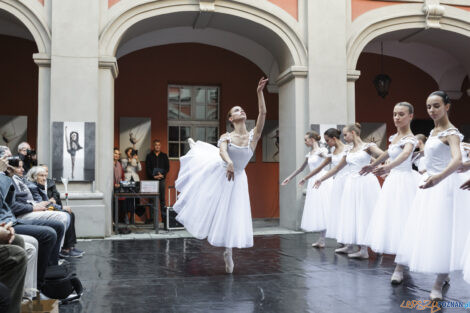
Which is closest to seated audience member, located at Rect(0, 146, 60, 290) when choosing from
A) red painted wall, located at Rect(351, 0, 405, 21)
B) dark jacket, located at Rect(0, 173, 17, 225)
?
dark jacket, located at Rect(0, 173, 17, 225)

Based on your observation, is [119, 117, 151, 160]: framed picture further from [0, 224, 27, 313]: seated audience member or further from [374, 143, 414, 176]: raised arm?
[0, 224, 27, 313]: seated audience member

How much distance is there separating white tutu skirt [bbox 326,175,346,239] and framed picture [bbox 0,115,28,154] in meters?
8.00

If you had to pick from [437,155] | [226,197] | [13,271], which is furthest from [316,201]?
[13,271]

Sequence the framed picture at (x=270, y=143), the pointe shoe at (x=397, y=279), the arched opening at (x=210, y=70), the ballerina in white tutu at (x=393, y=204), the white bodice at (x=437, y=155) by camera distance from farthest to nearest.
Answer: the framed picture at (x=270, y=143) → the arched opening at (x=210, y=70) → the ballerina in white tutu at (x=393, y=204) → the pointe shoe at (x=397, y=279) → the white bodice at (x=437, y=155)

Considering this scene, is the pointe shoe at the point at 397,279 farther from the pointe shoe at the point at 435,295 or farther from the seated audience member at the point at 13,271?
the seated audience member at the point at 13,271

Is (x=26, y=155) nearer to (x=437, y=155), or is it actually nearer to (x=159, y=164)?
(x=159, y=164)

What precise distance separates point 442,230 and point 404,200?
1267 millimetres

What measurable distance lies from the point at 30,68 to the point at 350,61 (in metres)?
7.67

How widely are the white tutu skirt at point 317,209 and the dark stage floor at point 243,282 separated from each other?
51 centimetres

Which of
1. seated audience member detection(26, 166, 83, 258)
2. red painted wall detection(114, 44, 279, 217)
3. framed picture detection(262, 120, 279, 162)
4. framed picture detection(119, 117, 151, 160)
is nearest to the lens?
seated audience member detection(26, 166, 83, 258)

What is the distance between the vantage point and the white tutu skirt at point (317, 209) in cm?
777

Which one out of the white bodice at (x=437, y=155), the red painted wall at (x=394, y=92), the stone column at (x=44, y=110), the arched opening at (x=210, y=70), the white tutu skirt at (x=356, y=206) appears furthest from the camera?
the red painted wall at (x=394, y=92)

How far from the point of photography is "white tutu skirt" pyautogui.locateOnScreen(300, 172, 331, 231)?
25.5 feet

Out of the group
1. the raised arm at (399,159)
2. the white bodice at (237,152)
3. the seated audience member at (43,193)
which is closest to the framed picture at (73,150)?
the seated audience member at (43,193)
